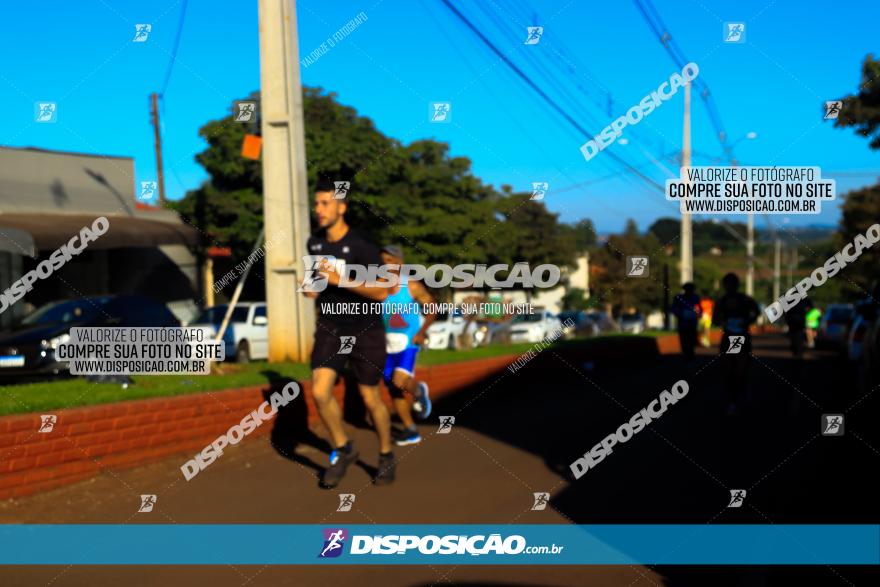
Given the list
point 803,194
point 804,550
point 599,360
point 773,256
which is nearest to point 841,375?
point 599,360

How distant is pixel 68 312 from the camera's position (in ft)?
52.7

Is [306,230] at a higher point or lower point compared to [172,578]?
higher

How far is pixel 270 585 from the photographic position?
16.1 ft

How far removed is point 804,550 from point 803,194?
9.66 meters

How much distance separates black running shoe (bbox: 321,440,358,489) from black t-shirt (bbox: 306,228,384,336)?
34.2 inches

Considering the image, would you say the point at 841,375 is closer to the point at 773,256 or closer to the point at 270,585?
the point at 270,585

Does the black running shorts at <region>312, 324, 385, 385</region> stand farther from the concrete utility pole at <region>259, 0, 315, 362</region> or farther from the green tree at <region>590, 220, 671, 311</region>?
the green tree at <region>590, 220, 671, 311</region>

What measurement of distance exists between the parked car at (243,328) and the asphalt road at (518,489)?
12.6 m

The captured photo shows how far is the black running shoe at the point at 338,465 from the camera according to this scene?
7000mm

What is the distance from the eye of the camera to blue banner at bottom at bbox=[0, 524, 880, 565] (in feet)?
17.6

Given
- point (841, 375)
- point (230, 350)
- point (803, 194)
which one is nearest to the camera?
point (803, 194)

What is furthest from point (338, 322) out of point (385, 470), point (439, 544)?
point (439, 544)

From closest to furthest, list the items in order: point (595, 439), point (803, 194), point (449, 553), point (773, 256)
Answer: point (449, 553) < point (595, 439) < point (803, 194) < point (773, 256)

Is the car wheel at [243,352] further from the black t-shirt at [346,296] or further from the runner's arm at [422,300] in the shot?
the black t-shirt at [346,296]
